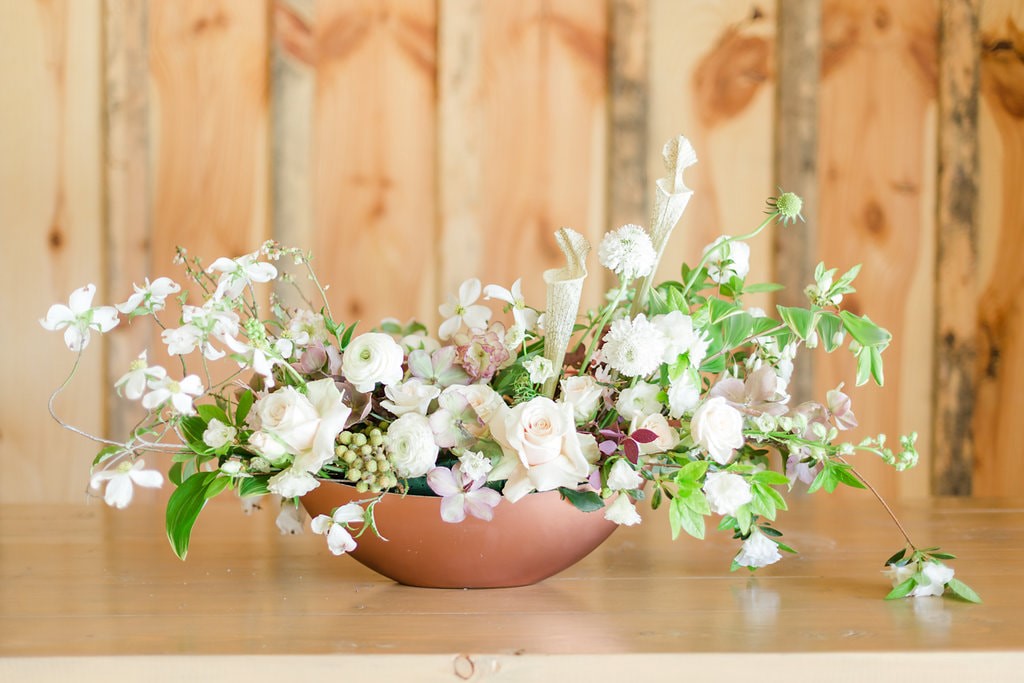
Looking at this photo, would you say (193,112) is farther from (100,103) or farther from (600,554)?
(600,554)

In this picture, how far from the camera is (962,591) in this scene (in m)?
0.84

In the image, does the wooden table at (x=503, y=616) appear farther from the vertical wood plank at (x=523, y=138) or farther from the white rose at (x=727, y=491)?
the vertical wood plank at (x=523, y=138)

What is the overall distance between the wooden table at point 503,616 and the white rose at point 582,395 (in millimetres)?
168

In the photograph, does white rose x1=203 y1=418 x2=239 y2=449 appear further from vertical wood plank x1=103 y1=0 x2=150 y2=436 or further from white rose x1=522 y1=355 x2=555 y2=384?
vertical wood plank x1=103 y1=0 x2=150 y2=436

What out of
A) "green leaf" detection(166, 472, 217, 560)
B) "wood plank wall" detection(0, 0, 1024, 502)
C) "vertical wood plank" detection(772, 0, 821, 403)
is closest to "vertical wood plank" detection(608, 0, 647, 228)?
"wood plank wall" detection(0, 0, 1024, 502)

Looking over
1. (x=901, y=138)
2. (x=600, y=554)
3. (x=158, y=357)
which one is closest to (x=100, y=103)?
(x=158, y=357)

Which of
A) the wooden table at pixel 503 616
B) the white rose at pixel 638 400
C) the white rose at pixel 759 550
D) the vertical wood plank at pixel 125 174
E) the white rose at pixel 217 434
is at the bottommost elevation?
the wooden table at pixel 503 616

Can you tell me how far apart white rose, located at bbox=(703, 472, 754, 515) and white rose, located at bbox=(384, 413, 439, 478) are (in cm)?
23

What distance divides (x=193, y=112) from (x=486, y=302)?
2.15ft

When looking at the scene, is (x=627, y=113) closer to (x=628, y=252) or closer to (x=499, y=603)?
(x=628, y=252)

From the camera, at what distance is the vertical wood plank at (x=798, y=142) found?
1835 mm

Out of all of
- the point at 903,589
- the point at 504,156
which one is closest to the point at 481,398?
the point at 903,589

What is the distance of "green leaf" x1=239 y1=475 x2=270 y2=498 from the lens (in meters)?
0.78

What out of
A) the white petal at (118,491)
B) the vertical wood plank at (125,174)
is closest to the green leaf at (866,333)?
the white petal at (118,491)
